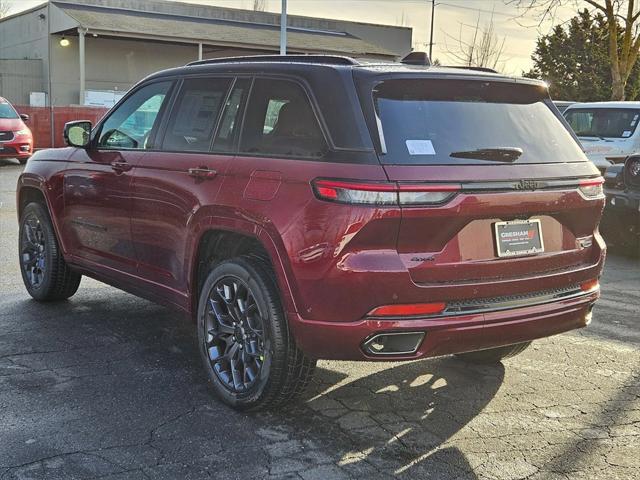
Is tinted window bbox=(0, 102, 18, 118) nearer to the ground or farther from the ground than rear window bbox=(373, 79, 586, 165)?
nearer to the ground

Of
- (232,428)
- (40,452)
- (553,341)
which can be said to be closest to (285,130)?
(232,428)

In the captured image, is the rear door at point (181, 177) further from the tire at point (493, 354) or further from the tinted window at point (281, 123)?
the tire at point (493, 354)

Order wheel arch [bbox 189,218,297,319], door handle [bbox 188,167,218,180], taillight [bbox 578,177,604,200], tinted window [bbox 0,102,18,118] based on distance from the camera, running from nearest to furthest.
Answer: wheel arch [bbox 189,218,297,319] → taillight [bbox 578,177,604,200] → door handle [bbox 188,167,218,180] → tinted window [bbox 0,102,18,118]

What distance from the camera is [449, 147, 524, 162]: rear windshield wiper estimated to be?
11.9 ft

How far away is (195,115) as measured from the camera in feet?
14.9

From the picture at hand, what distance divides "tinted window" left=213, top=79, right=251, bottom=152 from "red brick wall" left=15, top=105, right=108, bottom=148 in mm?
22023

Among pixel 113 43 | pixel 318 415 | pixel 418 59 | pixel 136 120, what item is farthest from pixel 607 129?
pixel 113 43

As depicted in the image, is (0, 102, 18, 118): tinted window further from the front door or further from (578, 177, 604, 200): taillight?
(578, 177, 604, 200): taillight

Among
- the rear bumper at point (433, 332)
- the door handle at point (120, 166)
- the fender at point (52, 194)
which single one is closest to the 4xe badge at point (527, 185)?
the rear bumper at point (433, 332)

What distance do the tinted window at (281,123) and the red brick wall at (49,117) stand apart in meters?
22.3

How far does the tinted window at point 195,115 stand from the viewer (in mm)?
4379

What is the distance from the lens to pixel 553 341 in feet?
17.8

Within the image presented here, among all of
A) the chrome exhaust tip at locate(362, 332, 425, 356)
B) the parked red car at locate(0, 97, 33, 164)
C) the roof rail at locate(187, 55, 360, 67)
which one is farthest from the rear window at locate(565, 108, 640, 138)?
the parked red car at locate(0, 97, 33, 164)

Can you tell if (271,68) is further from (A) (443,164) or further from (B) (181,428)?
(B) (181,428)
